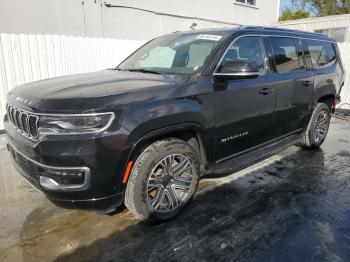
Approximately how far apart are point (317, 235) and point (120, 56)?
21.4 feet

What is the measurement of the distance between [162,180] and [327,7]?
3919 cm

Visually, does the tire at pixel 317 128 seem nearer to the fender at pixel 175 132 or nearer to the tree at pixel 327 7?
the fender at pixel 175 132

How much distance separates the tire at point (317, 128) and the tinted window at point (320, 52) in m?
0.70

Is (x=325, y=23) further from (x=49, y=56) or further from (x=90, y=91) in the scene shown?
(x=90, y=91)

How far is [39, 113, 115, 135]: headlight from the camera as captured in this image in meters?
2.37

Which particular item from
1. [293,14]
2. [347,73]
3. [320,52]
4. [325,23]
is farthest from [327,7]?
[320,52]

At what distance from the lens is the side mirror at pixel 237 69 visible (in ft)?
9.96

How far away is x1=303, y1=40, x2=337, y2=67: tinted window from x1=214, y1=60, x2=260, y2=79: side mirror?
2.06m

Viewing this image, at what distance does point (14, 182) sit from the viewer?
13.3ft

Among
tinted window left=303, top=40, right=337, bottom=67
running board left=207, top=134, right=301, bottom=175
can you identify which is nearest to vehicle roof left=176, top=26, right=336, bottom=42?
tinted window left=303, top=40, right=337, bottom=67

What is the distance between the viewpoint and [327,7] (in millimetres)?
34625

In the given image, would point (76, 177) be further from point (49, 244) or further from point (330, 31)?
point (330, 31)

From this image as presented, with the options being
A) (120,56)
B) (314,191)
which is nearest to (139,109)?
(314,191)

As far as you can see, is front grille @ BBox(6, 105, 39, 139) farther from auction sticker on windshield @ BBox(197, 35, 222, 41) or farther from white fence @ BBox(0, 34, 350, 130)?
white fence @ BBox(0, 34, 350, 130)
